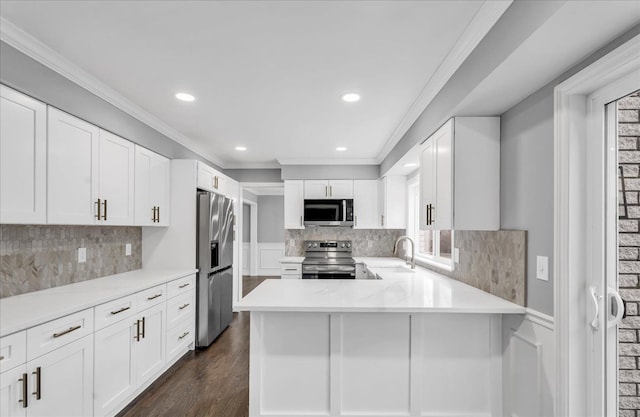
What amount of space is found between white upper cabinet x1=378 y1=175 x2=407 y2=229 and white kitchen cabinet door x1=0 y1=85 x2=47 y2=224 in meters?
3.85

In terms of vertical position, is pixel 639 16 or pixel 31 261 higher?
pixel 639 16

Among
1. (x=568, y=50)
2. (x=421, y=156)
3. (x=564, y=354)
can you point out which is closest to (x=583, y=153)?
(x=568, y=50)

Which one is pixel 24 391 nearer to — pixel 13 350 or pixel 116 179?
pixel 13 350

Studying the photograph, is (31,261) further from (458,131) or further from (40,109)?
(458,131)

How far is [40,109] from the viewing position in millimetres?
1969

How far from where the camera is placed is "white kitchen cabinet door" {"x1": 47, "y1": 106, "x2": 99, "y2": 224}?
2045 mm

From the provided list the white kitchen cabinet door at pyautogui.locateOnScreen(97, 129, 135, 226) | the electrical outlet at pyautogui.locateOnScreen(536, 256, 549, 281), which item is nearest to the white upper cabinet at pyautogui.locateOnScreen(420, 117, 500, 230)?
the electrical outlet at pyautogui.locateOnScreen(536, 256, 549, 281)

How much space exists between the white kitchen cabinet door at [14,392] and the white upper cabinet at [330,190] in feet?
12.6

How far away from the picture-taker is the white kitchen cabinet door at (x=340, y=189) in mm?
5051

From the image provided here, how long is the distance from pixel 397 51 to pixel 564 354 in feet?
5.92

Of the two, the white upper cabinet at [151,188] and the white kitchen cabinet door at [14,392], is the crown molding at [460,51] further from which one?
the white kitchen cabinet door at [14,392]

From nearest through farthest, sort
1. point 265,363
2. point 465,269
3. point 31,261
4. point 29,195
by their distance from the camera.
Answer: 1. point 29,195
2. point 265,363
3. point 31,261
4. point 465,269

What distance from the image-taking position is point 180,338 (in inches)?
131

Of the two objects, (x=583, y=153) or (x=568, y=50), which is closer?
(x=568, y=50)
